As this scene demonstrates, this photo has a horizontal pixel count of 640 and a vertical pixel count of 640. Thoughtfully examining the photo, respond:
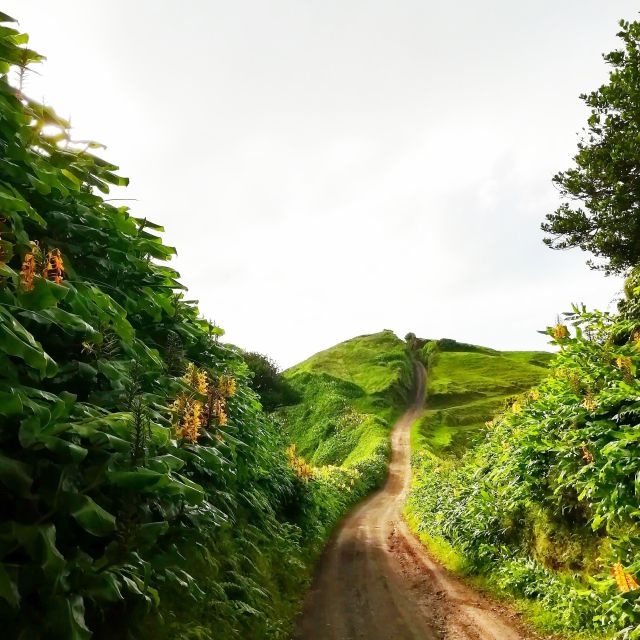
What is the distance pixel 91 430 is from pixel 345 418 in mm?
51347

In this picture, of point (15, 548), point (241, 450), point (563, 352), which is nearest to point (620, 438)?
point (563, 352)

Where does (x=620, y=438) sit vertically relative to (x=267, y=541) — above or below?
above

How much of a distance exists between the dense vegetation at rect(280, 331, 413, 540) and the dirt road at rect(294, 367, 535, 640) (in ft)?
6.87

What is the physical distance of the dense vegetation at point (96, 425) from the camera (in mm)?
3119

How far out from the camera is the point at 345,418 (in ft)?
175

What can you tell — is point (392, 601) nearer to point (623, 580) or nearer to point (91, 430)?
point (623, 580)

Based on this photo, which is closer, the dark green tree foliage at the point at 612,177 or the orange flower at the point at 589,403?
the orange flower at the point at 589,403

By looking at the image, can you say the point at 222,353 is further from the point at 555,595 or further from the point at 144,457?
the point at 555,595

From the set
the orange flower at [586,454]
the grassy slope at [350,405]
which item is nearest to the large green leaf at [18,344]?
the orange flower at [586,454]

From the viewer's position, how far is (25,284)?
3.75 m

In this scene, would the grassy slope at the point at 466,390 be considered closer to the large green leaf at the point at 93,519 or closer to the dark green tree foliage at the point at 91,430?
the dark green tree foliage at the point at 91,430

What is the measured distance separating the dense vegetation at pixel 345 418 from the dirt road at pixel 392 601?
2.09 meters

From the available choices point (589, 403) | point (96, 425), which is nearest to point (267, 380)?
point (589, 403)

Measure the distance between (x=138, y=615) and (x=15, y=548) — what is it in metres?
1.85
